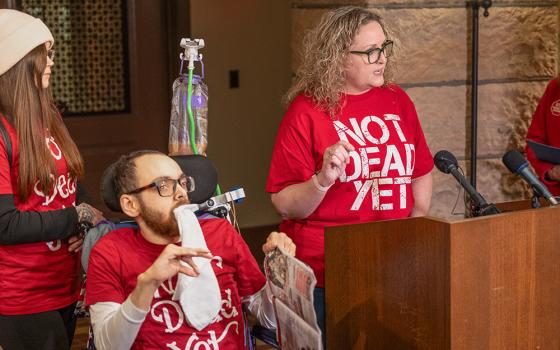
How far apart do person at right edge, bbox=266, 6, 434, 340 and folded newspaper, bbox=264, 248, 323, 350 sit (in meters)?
0.34

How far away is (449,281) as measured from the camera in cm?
198

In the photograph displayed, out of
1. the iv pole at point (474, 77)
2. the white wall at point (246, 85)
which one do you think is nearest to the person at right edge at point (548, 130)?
the iv pole at point (474, 77)

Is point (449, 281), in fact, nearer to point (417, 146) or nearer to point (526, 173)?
point (526, 173)

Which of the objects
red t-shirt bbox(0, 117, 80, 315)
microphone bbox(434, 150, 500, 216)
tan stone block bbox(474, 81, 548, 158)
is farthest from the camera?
tan stone block bbox(474, 81, 548, 158)

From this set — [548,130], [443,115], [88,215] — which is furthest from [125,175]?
[443,115]

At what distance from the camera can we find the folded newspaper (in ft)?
6.78

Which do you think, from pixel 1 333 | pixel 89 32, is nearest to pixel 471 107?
pixel 89 32

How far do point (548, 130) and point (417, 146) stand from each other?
73cm

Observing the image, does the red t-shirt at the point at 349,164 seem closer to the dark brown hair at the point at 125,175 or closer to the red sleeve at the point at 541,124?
the dark brown hair at the point at 125,175

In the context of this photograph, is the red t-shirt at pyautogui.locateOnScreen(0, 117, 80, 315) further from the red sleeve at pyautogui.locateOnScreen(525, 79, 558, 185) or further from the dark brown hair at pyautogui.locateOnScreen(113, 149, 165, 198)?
the red sleeve at pyautogui.locateOnScreen(525, 79, 558, 185)

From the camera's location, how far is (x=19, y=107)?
2.50 meters

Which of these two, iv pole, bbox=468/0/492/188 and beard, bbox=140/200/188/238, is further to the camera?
iv pole, bbox=468/0/492/188

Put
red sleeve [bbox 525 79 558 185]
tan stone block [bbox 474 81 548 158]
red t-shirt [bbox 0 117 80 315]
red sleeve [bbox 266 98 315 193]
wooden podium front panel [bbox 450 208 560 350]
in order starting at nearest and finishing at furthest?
wooden podium front panel [bbox 450 208 560 350] < red t-shirt [bbox 0 117 80 315] < red sleeve [bbox 266 98 315 193] < red sleeve [bbox 525 79 558 185] < tan stone block [bbox 474 81 548 158]

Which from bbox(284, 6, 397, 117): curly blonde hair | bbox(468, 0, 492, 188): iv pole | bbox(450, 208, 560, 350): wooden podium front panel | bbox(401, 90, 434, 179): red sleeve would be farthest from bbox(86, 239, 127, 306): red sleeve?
bbox(468, 0, 492, 188): iv pole
